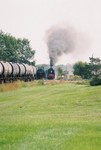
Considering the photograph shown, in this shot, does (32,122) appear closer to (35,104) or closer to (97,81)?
(35,104)

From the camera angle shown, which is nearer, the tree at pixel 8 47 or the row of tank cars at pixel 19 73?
the row of tank cars at pixel 19 73

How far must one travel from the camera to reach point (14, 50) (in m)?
127

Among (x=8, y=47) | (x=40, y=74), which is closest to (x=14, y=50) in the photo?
(x=8, y=47)

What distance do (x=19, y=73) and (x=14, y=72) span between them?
132 inches

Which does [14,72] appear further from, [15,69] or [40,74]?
[40,74]

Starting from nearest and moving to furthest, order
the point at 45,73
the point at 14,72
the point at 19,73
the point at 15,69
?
the point at 14,72
the point at 15,69
the point at 19,73
the point at 45,73

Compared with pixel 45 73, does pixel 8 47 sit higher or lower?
higher

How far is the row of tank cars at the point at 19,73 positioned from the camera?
54794mm

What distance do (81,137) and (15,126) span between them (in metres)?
3.20

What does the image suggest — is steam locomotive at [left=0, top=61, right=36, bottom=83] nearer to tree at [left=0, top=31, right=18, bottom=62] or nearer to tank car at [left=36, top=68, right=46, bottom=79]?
tank car at [left=36, top=68, right=46, bottom=79]

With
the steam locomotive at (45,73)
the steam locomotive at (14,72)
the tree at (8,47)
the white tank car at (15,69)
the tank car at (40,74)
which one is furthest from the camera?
the tree at (8,47)

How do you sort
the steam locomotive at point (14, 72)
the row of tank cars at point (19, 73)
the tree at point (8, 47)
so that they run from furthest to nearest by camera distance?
the tree at point (8, 47), the row of tank cars at point (19, 73), the steam locomotive at point (14, 72)

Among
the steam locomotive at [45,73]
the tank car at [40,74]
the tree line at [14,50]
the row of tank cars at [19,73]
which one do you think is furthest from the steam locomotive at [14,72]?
the tree line at [14,50]

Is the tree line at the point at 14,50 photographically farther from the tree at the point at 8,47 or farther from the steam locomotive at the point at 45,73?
the steam locomotive at the point at 45,73
